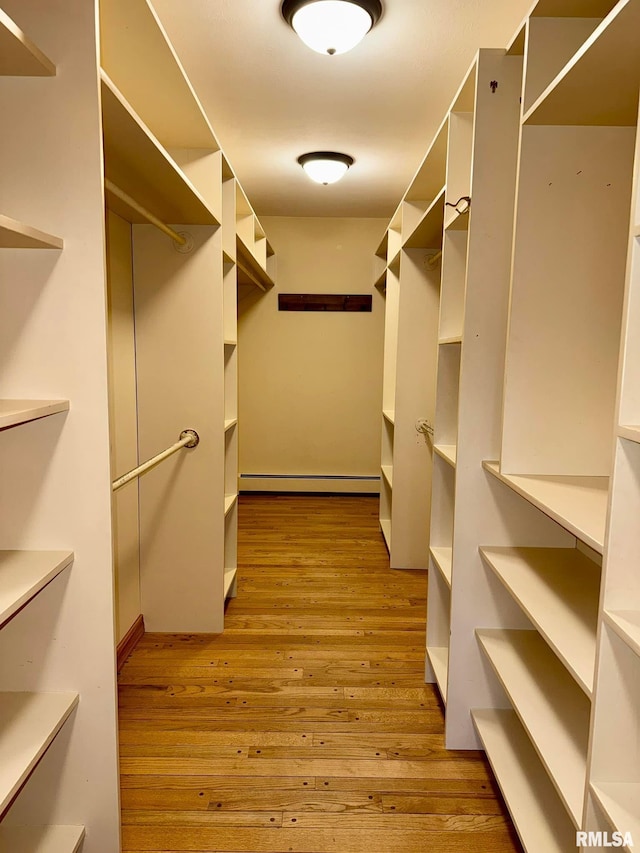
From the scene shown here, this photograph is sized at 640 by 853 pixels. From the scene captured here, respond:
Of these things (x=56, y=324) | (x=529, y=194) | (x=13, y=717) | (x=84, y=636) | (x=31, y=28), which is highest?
(x=31, y=28)

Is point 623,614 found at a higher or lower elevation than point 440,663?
higher

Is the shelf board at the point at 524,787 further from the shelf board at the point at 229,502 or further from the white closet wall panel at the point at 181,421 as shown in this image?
the shelf board at the point at 229,502

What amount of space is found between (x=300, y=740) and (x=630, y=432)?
1.63 meters

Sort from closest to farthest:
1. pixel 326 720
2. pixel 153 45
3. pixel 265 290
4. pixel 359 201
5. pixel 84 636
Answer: pixel 84 636 < pixel 153 45 < pixel 326 720 < pixel 359 201 < pixel 265 290

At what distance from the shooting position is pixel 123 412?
2389 mm

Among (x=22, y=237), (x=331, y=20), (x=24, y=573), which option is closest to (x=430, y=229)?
(x=331, y=20)

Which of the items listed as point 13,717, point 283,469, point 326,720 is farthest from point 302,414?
point 13,717

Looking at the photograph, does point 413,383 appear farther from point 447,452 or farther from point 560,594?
point 560,594

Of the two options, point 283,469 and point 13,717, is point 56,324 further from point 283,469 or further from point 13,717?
point 283,469

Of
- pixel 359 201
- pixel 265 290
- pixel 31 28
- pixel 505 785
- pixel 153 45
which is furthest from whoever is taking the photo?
pixel 265 290

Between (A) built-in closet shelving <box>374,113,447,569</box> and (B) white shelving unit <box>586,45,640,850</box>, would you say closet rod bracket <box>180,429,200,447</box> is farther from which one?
(B) white shelving unit <box>586,45,640,850</box>

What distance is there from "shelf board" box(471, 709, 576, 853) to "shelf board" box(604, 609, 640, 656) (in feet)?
2.33

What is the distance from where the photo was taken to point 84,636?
133 cm

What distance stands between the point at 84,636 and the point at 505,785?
116cm
